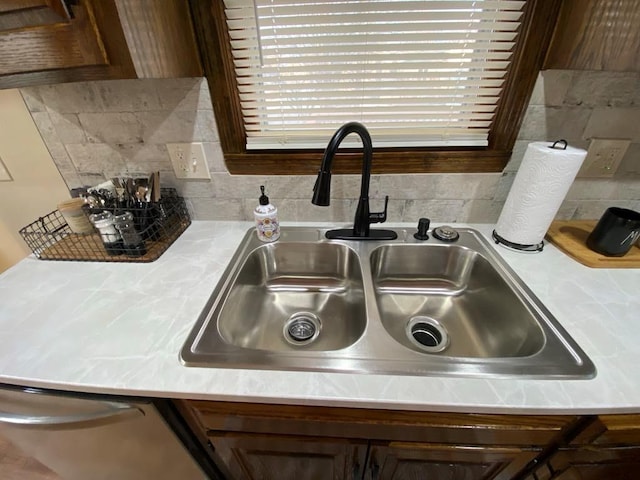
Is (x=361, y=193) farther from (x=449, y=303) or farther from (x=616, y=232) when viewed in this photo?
(x=616, y=232)

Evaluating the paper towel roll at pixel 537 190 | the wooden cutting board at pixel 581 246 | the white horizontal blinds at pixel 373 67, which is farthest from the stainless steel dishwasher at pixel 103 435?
the wooden cutting board at pixel 581 246

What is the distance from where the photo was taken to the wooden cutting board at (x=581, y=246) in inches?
30.8

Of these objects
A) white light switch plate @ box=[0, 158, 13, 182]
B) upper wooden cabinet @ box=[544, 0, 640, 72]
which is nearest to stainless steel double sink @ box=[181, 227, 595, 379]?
upper wooden cabinet @ box=[544, 0, 640, 72]

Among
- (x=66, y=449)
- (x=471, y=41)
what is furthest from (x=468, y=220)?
(x=66, y=449)

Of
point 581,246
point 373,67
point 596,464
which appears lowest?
point 596,464

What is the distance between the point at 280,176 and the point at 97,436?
0.86 m

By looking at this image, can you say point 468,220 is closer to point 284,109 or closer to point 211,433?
point 284,109

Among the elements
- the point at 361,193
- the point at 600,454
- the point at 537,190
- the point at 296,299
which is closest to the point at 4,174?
the point at 296,299

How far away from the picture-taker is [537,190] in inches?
30.1

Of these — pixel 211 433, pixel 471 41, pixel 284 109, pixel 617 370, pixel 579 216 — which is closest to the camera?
pixel 617 370

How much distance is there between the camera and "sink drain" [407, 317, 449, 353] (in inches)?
31.3

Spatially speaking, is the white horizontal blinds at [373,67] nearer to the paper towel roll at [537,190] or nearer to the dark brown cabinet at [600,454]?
the paper towel roll at [537,190]

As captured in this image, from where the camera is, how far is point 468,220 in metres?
1.01

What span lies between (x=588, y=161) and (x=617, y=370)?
704mm
